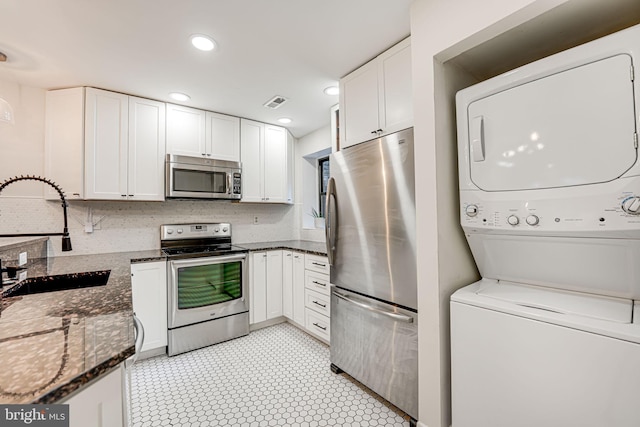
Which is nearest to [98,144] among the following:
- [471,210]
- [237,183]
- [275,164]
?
[237,183]

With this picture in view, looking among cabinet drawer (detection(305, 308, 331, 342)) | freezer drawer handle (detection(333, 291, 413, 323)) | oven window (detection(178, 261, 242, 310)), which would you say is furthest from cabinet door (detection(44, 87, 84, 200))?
freezer drawer handle (detection(333, 291, 413, 323))

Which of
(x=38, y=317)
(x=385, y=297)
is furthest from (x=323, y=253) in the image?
(x=38, y=317)

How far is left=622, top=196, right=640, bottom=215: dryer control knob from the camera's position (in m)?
0.97

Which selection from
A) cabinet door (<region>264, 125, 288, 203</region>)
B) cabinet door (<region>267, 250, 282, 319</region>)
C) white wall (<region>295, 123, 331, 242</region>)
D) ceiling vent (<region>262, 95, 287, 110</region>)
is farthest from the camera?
white wall (<region>295, 123, 331, 242</region>)

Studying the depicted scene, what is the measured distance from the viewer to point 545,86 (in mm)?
1185

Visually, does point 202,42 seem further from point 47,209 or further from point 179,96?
point 47,209

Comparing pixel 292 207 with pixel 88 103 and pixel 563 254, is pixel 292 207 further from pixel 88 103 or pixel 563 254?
pixel 563 254

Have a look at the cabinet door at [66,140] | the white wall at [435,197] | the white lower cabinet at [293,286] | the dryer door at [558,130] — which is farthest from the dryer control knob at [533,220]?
the cabinet door at [66,140]

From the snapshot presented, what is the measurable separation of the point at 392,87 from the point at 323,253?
1.50 m

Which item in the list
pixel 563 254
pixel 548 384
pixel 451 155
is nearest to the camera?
pixel 548 384

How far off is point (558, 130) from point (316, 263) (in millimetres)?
2057

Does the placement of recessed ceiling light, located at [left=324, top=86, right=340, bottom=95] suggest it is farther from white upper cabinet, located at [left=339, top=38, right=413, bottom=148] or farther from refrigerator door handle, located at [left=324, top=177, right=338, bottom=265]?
refrigerator door handle, located at [left=324, top=177, right=338, bottom=265]

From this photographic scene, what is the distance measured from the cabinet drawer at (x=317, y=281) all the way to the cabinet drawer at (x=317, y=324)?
242 millimetres

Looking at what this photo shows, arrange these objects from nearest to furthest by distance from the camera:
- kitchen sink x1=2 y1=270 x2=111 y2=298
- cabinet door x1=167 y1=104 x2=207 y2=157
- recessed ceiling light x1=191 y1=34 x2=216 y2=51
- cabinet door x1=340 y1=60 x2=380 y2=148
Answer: kitchen sink x1=2 y1=270 x2=111 y2=298
recessed ceiling light x1=191 y1=34 x2=216 y2=51
cabinet door x1=340 y1=60 x2=380 y2=148
cabinet door x1=167 y1=104 x2=207 y2=157
